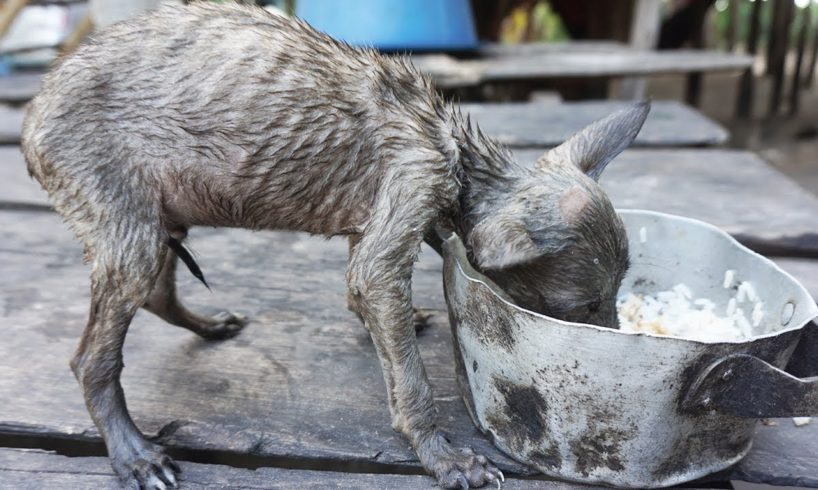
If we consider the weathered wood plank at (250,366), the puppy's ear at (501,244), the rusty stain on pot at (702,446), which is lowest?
the weathered wood plank at (250,366)

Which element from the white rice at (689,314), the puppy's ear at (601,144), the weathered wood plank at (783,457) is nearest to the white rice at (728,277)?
the white rice at (689,314)

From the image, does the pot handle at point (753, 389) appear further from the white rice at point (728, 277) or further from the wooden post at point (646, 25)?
the wooden post at point (646, 25)

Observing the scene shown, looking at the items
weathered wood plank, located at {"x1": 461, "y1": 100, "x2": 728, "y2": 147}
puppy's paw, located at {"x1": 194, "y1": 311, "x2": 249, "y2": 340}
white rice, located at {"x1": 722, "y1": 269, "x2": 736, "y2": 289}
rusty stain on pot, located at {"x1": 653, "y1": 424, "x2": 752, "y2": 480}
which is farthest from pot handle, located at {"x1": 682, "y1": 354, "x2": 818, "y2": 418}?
weathered wood plank, located at {"x1": 461, "y1": 100, "x2": 728, "y2": 147}

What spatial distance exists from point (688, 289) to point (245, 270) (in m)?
1.92

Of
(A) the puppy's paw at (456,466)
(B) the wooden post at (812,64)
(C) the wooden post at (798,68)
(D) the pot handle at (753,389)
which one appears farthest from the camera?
(B) the wooden post at (812,64)

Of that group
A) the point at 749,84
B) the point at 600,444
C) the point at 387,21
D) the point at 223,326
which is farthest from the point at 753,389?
the point at 749,84

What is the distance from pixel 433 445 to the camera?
6.98ft

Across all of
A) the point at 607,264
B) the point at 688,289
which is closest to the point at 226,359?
the point at 607,264

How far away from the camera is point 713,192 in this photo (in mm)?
3797

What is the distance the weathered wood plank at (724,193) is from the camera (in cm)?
323

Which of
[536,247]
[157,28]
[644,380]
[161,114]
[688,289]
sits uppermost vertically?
[157,28]

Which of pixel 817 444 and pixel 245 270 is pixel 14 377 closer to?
pixel 245 270

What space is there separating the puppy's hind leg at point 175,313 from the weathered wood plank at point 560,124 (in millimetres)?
2160

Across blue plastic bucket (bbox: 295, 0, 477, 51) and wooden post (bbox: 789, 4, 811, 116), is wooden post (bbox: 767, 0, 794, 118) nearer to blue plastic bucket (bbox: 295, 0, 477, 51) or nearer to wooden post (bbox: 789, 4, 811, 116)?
wooden post (bbox: 789, 4, 811, 116)
